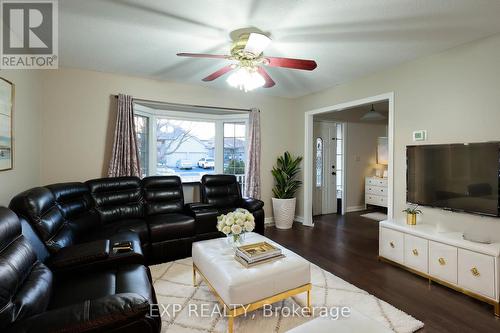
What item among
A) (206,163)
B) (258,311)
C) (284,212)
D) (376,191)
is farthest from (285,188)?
(258,311)

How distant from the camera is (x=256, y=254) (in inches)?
80.1

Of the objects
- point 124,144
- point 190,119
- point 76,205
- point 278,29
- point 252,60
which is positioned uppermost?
point 278,29

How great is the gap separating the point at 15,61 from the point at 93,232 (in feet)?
6.52

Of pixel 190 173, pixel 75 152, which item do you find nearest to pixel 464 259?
pixel 190 173

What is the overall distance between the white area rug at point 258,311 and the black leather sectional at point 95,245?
43 centimetres

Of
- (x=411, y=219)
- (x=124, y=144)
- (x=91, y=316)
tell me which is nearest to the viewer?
(x=91, y=316)

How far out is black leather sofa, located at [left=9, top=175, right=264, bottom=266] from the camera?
2.00 m

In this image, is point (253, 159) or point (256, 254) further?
point (253, 159)

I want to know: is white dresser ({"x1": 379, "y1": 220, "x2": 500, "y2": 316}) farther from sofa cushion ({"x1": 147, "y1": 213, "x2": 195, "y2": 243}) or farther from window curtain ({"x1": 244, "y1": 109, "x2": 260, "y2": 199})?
sofa cushion ({"x1": 147, "y1": 213, "x2": 195, "y2": 243})

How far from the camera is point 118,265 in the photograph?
1940 millimetres

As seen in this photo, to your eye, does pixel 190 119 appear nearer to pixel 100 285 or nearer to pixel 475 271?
pixel 100 285

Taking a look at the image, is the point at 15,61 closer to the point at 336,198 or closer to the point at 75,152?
the point at 75,152

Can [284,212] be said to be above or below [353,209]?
above

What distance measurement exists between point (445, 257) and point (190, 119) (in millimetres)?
4223
